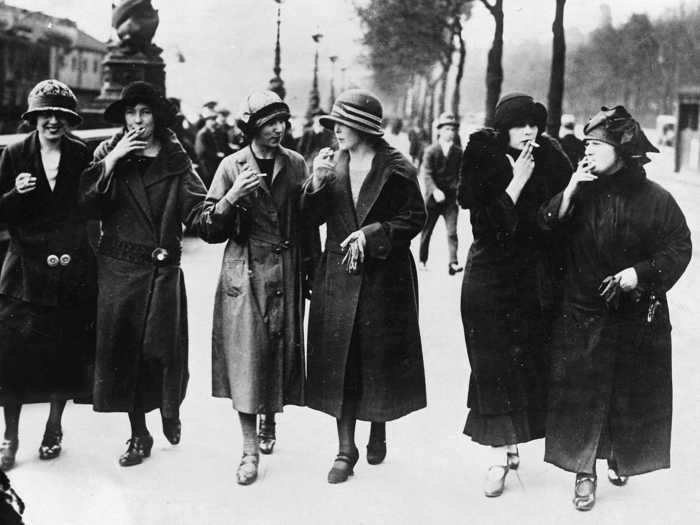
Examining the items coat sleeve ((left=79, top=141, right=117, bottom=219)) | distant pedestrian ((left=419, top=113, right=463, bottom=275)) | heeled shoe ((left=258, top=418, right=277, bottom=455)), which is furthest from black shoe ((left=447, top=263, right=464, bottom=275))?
coat sleeve ((left=79, top=141, right=117, bottom=219))

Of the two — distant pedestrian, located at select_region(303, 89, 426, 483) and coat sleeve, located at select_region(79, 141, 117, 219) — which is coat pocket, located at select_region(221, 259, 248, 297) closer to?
distant pedestrian, located at select_region(303, 89, 426, 483)

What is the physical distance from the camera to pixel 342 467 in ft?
16.6

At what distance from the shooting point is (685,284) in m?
11.0

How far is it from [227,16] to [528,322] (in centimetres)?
711

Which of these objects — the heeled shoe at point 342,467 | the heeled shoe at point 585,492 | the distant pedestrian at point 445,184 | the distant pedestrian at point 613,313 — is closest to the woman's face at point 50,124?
the heeled shoe at point 342,467

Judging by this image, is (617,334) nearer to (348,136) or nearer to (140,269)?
(348,136)

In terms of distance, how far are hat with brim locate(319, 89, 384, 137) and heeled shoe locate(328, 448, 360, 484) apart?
5.58ft

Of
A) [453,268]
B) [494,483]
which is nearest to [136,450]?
[494,483]

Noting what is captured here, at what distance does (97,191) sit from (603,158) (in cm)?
257

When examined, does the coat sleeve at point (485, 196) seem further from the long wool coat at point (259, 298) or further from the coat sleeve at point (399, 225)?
the long wool coat at point (259, 298)

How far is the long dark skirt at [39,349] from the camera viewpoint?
5.32m

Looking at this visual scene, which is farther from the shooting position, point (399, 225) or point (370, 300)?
point (370, 300)

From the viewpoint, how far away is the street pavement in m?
4.60

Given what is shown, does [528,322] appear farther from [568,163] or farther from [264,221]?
[264,221]
